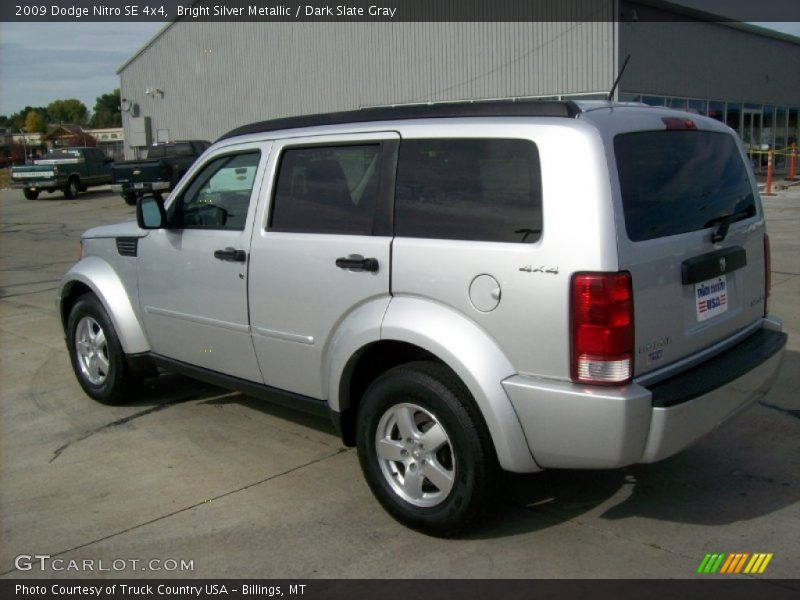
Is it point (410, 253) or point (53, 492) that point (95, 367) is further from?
point (410, 253)

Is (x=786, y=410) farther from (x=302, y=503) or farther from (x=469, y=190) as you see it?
(x=302, y=503)

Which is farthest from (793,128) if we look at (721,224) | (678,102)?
(721,224)

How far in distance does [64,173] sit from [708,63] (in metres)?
22.2

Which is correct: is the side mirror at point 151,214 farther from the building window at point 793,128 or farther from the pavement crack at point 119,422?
the building window at point 793,128

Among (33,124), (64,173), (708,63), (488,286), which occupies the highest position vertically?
(33,124)

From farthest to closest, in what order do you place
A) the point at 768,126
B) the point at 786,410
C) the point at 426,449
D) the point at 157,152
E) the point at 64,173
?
the point at 768,126 < the point at 64,173 < the point at 157,152 < the point at 786,410 < the point at 426,449

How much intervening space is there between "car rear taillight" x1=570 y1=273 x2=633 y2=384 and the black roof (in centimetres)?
74

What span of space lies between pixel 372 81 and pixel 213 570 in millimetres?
26562

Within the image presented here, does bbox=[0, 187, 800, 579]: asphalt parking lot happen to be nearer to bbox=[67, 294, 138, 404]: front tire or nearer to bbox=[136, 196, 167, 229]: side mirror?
bbox=[67, 294, 138, 404]: front tire

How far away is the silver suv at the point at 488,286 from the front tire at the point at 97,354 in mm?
1101

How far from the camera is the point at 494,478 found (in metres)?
3.57

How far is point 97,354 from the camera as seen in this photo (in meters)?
5.80

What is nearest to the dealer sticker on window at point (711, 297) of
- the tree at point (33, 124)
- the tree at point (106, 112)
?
the tree at point (33, 124)

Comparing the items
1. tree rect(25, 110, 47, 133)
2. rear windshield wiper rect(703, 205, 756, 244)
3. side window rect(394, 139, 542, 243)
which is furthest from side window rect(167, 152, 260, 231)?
tree rect(25, 110, 47, 133)
